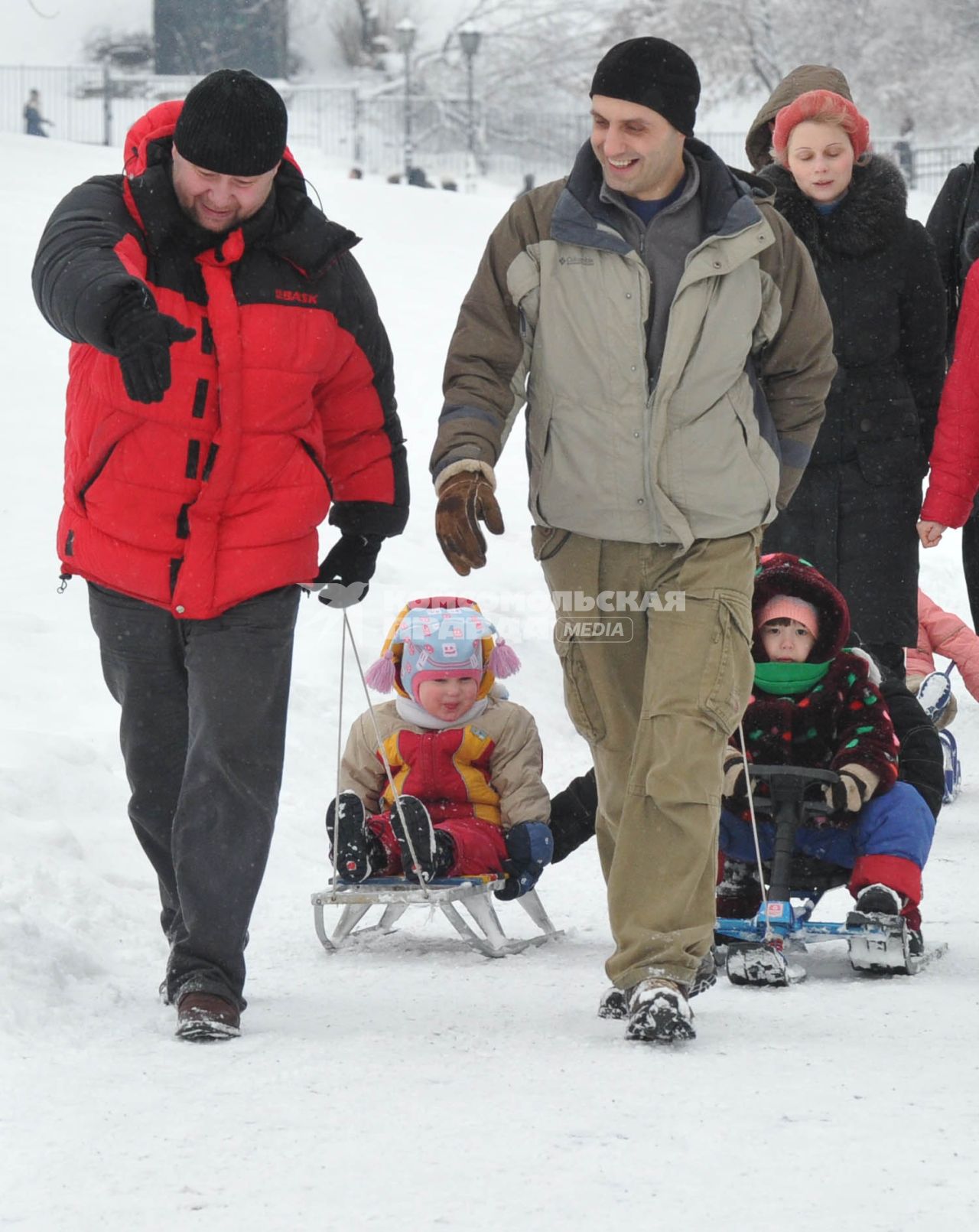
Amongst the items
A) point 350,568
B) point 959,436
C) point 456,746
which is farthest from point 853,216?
point 350,568

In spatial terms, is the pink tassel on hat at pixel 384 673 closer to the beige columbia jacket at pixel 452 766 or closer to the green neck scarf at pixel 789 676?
the beige columbia jacket at pixel 452 766

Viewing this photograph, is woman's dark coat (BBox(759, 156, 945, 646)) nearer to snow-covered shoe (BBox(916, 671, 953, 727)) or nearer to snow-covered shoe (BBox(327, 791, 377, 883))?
snow-covered shoe (BBox(916, 671, 953, 727))

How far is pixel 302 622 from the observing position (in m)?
9.07

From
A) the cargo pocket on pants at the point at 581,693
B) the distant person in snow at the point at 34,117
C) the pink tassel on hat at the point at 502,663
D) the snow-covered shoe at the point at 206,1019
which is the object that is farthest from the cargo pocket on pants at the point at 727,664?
the distant person in snow at the point at 34,117

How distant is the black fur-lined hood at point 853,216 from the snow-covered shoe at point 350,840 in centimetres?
215

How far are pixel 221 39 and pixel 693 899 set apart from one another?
1876 inches

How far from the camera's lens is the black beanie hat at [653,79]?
162 inches

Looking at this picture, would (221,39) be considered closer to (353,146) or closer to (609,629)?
(353,146)

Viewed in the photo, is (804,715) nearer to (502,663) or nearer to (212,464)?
(502,663)

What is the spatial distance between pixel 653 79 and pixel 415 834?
6.62ft

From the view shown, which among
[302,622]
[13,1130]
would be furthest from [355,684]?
[13,1130]

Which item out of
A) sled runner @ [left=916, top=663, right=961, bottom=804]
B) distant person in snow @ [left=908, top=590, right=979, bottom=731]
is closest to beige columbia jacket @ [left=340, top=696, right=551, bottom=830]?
sled runner @ [left=916, top=663, right=961, bottom=804]

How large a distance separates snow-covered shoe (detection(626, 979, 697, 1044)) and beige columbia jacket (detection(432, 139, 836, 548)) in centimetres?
94

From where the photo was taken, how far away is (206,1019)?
392cm
